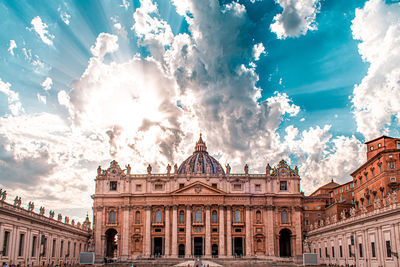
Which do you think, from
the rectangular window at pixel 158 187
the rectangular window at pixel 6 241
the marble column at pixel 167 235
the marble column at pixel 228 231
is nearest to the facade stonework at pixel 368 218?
the marble column at pixel 228 231

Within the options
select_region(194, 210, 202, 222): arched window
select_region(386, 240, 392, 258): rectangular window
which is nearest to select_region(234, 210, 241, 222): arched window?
select_region(194, 210, 202, 222): arched window

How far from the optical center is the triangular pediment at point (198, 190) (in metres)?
95.2

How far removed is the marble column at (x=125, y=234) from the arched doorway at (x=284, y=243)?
34888mm

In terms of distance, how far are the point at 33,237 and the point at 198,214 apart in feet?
135

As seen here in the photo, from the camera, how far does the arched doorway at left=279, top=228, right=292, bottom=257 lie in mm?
98688

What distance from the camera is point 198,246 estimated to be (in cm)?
9500

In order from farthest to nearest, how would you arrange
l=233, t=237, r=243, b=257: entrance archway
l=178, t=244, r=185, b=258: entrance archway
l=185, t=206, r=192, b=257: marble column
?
l=233, t=237, r=243, b=257: entrance archway → l=178, t=244, r=185, b=258: entrance archway → l=185, t=206, r=192, b=257: marble column

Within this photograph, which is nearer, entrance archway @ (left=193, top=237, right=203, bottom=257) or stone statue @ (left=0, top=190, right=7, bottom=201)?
stone statue @ (left=0, top=190, right=7, bottom=201)

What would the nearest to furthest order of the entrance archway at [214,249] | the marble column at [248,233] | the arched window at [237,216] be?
1. the marble column at [248,233]
2. the entrance archway at [214,249]
3. the arched window at [237,216]

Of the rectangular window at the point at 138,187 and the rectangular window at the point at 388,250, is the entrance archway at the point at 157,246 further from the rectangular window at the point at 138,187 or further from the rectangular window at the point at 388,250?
the rectangular window at the point at 388,250

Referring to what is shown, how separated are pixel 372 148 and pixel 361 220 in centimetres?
2272

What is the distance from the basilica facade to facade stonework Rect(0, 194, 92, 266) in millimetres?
12581

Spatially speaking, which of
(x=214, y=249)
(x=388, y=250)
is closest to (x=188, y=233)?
(x=214, y=249)

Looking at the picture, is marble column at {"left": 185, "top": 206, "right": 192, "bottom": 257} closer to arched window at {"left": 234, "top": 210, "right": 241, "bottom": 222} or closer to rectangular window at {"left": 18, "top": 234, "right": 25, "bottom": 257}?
arched window at {"left": 234, "top": 210, "right": 241, "bottom": 222}
